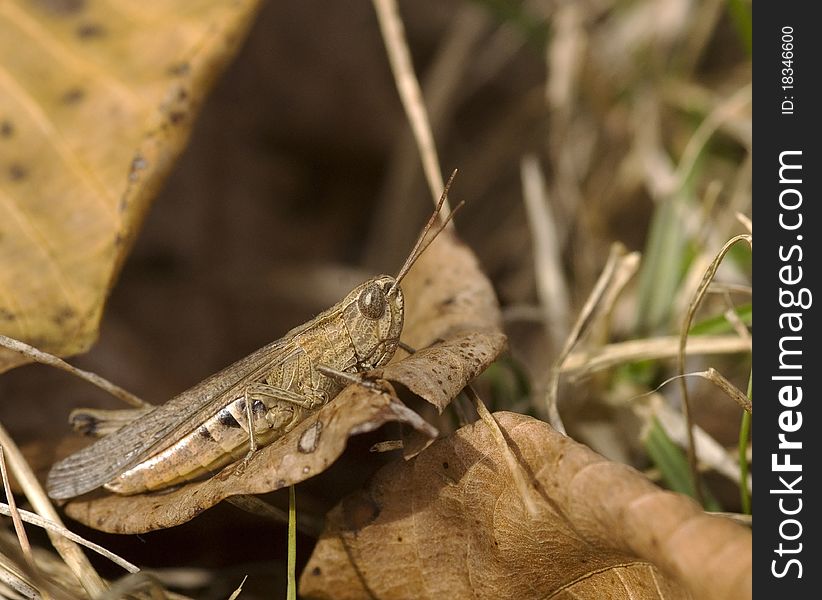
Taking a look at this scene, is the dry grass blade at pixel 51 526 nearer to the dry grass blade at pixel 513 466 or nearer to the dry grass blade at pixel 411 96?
the dry grass blade at pixel 513 466

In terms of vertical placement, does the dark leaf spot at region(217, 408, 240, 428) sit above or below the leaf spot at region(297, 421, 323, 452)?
below

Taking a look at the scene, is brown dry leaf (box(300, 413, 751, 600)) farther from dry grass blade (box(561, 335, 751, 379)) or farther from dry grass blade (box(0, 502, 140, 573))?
dry grass blade (box(561, 335, 751, 379))

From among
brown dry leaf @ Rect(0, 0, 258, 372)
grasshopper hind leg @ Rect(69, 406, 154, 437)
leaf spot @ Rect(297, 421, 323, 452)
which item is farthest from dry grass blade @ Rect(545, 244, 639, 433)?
brown dry leaf @ Rect(0, 0, 258, 372)

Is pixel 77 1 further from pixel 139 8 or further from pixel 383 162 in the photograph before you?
pixel 383 162

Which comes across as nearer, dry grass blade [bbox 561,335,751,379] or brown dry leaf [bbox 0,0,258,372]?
brown dry leaf [bbox 0,0,258,372]

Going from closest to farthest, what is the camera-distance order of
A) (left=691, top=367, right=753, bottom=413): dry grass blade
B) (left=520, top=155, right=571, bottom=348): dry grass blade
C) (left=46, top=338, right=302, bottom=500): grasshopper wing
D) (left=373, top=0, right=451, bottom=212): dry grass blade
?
(left=691, top=367, right=753, bottom=413): dry grass blade
(left=46, top=338, right=302, bottom=500): grasshopper wing
(left=373, top=0, right=451, bottom=212): dry grass blade
(left=520, top=155, right=571, bottom=348): dry grass blade

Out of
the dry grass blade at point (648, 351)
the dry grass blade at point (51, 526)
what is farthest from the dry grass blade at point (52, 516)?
the dry grass blade at point (648, 351)

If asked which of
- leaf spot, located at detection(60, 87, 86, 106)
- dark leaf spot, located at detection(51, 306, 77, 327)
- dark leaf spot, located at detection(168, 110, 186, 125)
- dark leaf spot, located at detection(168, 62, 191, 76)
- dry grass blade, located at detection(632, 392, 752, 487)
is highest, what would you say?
dark leaf spot, located at detection(168, 62, 191, 76)
